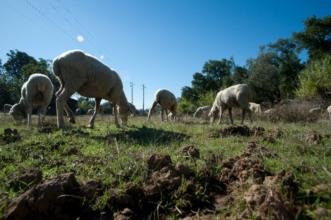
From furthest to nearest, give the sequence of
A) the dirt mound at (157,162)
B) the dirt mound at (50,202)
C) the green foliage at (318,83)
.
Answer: the green foliage at (318,83) < the dirt mound at (157,162) < the dirt mound at (50,202)

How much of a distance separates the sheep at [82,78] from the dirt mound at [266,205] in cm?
559

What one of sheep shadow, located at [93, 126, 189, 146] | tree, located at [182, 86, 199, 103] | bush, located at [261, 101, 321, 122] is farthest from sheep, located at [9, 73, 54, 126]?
tree, located at [182, 86, 199, 103]

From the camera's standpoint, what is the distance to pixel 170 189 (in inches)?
84.5

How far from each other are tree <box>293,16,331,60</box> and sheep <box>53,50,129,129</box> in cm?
3356

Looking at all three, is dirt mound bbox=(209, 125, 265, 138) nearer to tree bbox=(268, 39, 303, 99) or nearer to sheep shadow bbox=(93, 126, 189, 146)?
sheep shadow bbox=(93, 126, 189, 146)

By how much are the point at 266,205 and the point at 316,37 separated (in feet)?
130

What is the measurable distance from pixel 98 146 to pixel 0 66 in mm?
76200

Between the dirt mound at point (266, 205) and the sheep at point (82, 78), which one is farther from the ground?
the sheep at point (82, 78)

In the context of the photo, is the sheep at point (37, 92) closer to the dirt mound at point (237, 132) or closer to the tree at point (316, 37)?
the dirt mound at point (237, 132)

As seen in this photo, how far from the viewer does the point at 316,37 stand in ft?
112

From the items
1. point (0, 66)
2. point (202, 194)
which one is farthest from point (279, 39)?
point (0, 66)

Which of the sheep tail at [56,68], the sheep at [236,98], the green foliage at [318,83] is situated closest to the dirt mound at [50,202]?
the sheep tail at [56,68]

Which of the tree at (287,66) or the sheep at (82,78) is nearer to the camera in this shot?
the sheep at (82,78)

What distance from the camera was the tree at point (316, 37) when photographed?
108 ft
